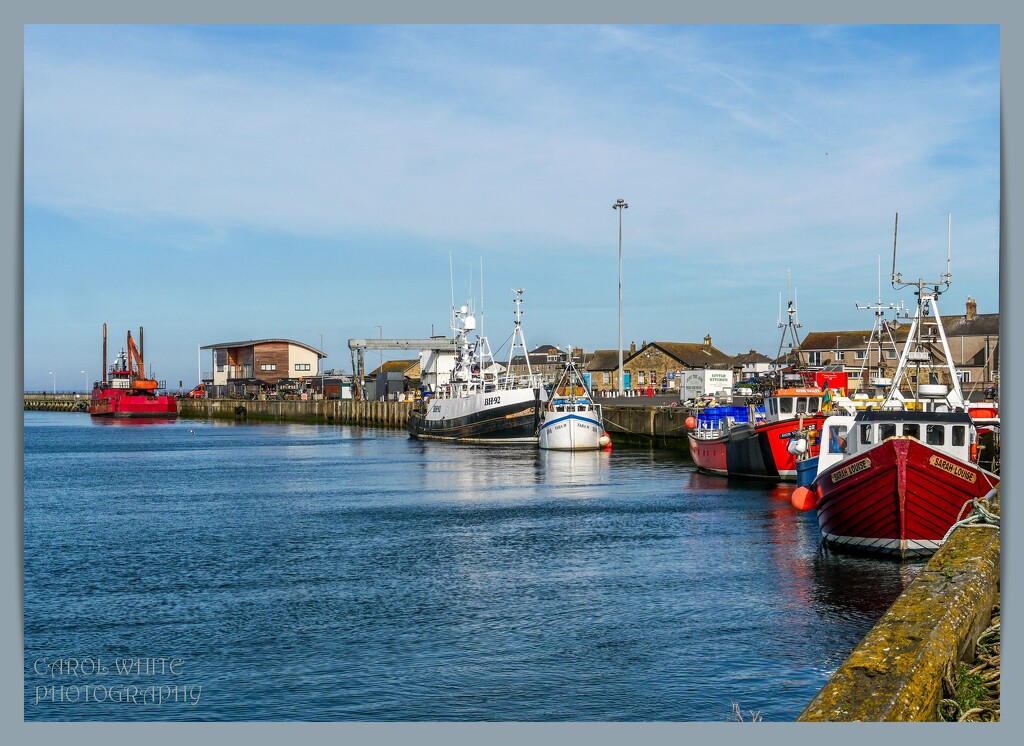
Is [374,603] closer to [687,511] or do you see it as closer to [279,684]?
[279,684]

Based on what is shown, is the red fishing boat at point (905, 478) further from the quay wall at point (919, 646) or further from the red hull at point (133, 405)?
the red hull at point (133, 405)

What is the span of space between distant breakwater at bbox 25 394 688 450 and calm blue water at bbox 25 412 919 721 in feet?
70.7

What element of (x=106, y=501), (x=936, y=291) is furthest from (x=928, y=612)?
(x=106, y=501)

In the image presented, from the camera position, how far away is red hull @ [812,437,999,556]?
19844 millimetres

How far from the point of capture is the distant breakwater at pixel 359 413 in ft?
194

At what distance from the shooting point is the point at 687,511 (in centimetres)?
3105

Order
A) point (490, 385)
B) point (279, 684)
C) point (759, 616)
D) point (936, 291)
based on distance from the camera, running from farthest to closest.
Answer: point (490, 385) < point (936, 291) < point (759, 616) < point (279, 684)

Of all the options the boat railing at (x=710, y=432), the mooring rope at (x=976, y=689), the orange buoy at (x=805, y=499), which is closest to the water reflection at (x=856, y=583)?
the orange buoy at (x=805, y=499)

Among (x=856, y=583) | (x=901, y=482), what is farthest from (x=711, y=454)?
(x=856, y=583)

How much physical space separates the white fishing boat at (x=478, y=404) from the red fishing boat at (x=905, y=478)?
43.1 meters

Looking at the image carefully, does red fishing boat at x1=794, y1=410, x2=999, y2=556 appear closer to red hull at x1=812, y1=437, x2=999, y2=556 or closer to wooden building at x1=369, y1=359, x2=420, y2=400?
red hull at x1=812, y1=437, x2=999, y2=556

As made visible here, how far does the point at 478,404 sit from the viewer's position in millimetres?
69812

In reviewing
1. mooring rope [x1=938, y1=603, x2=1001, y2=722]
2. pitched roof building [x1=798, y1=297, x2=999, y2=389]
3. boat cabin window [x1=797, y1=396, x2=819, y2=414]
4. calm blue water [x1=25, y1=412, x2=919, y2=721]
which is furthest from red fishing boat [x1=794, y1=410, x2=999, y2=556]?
pitched roof building [x1=798, y1=297, x2=999, y2=389]

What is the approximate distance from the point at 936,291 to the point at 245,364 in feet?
396
